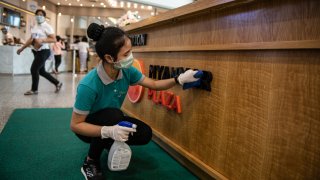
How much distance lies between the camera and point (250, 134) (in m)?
1.21

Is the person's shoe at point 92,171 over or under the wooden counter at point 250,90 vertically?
under

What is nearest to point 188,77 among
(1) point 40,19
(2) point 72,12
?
(1) point 40,19

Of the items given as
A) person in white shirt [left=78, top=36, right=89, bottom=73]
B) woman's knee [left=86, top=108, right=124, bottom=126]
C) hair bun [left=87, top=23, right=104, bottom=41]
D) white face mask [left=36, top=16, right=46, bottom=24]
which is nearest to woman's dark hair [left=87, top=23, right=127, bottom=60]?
hair bun [left=87, top=23, right=104, bottom=41]

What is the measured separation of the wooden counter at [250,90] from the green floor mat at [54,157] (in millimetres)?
174

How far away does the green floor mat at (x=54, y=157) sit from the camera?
159cm

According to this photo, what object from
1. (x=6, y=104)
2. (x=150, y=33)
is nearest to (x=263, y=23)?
(x=150, y=33)

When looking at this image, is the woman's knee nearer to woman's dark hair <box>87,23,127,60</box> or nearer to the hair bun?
woman's dark hair <box>87,23,127,60</box>

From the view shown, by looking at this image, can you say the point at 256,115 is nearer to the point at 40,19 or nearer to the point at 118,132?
the point at 118,132

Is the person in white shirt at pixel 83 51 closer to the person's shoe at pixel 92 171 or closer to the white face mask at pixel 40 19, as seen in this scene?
the white face mask at pixel 40 19

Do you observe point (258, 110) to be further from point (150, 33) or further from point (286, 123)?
point (150, 33)

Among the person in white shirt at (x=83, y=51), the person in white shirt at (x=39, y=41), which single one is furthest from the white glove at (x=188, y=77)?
the person in white shirt at (x=83, y=51)

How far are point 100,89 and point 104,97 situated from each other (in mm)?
80

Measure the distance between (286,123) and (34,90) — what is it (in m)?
4.17

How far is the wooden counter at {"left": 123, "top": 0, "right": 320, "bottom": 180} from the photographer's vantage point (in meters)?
0.96
